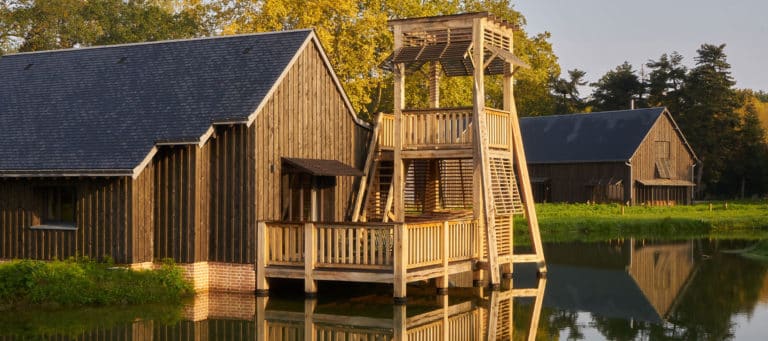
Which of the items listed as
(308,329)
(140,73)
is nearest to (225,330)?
(308,329)

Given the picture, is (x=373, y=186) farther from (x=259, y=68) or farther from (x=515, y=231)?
(x=515, y=231)

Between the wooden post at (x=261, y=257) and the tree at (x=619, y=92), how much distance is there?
64.8m

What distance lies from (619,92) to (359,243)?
6693 cm

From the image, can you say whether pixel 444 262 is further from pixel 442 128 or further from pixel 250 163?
pixel 250 163

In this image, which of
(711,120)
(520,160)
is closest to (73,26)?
(520,160)

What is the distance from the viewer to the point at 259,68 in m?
23.6

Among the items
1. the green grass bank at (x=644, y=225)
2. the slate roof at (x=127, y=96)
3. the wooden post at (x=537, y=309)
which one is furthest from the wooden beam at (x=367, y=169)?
the green grass bank at (x=644, y=225)

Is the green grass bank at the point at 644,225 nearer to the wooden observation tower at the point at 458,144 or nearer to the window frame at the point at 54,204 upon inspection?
the wooden observation tower at the point at 458,144

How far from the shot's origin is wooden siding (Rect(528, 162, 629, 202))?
62.1 meters

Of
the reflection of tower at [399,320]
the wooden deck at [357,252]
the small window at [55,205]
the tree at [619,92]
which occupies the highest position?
the tree at [619,92]

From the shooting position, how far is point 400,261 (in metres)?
20.3

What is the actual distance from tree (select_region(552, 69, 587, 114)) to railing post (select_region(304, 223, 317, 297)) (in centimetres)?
7211

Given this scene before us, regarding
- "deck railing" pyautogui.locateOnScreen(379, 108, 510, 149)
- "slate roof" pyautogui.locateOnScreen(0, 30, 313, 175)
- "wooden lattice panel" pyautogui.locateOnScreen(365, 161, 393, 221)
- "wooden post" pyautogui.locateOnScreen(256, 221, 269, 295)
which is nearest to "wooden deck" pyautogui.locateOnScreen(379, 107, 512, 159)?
"deck railing" pyautogui.locateOnScreen(379, 108, 510, 149)

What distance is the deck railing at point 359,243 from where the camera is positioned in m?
20.8
